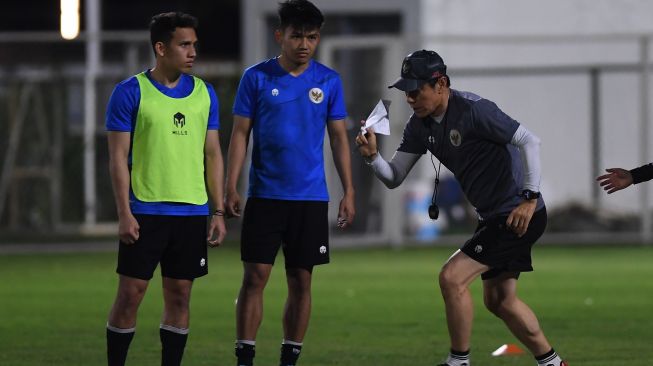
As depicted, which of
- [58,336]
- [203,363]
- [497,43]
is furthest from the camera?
[497,43]

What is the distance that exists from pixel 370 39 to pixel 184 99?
1268 centimetres

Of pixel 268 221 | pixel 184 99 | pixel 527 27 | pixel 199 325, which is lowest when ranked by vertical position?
pixel 199 325

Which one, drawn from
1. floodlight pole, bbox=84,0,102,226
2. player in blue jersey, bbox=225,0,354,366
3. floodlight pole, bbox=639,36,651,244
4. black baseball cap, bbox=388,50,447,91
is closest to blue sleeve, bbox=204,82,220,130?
player in blue jersey, bbox=225,0,354,366

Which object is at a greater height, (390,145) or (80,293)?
(390,145)

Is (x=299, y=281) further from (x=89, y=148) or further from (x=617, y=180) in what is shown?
(x=89, y=148)

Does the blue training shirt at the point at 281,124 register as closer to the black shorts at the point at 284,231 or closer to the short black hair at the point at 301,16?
the black shorts at the point at 284,231

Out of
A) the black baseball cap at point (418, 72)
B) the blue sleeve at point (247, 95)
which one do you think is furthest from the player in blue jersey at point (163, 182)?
the black baseball cap at point (418, 72)

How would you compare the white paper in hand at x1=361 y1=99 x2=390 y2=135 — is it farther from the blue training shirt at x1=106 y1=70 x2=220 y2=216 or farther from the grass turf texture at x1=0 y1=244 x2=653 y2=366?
the grass turf texture at x1=0 y1=244 x2=653 y2=366

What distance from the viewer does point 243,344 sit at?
361 inches

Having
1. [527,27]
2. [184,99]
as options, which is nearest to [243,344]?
[184,99]

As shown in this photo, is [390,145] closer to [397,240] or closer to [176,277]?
[397,240]

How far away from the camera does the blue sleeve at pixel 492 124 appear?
8.62 metres

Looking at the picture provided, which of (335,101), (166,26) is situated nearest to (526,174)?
(335,101)

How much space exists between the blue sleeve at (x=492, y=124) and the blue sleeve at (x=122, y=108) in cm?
182
